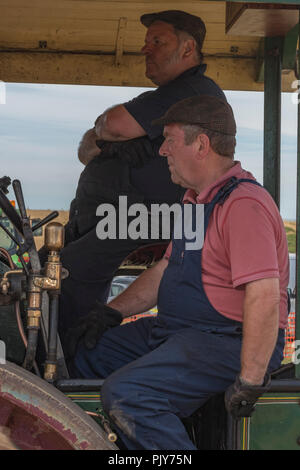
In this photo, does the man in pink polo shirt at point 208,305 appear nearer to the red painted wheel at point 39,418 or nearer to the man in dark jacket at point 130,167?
the red painted wheel at point 39,418

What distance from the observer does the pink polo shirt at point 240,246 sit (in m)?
1.75

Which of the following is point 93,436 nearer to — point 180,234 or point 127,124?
point 180,234

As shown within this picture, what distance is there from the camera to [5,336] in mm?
1963

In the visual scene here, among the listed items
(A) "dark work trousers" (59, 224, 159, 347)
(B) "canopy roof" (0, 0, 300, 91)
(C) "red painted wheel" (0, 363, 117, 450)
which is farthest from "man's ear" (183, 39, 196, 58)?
(C) "red painted wheel" (0, 363, 117, 450)

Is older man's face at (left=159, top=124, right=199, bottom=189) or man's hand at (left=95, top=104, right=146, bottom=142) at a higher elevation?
man's hand at (left=95, top=104, right=146, bottom=142)

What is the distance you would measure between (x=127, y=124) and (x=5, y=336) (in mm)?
1031

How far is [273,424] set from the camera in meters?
1.81

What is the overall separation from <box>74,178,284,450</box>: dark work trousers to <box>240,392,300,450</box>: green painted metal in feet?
0.35

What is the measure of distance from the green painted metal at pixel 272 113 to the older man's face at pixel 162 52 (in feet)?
1.53

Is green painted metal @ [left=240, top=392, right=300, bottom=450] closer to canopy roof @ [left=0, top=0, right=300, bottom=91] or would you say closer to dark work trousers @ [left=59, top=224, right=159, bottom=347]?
dark work trousers @ [left=59, top=224, right=159, bottom=347]

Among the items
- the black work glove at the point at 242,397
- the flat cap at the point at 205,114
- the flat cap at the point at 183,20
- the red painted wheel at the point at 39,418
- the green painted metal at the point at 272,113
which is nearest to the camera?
the red painted wheel at the point at 39,418

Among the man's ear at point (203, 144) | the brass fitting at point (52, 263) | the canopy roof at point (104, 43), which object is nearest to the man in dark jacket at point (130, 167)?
the canopy roof at point (104, 43)

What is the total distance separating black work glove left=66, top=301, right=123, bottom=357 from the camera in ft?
7.27
